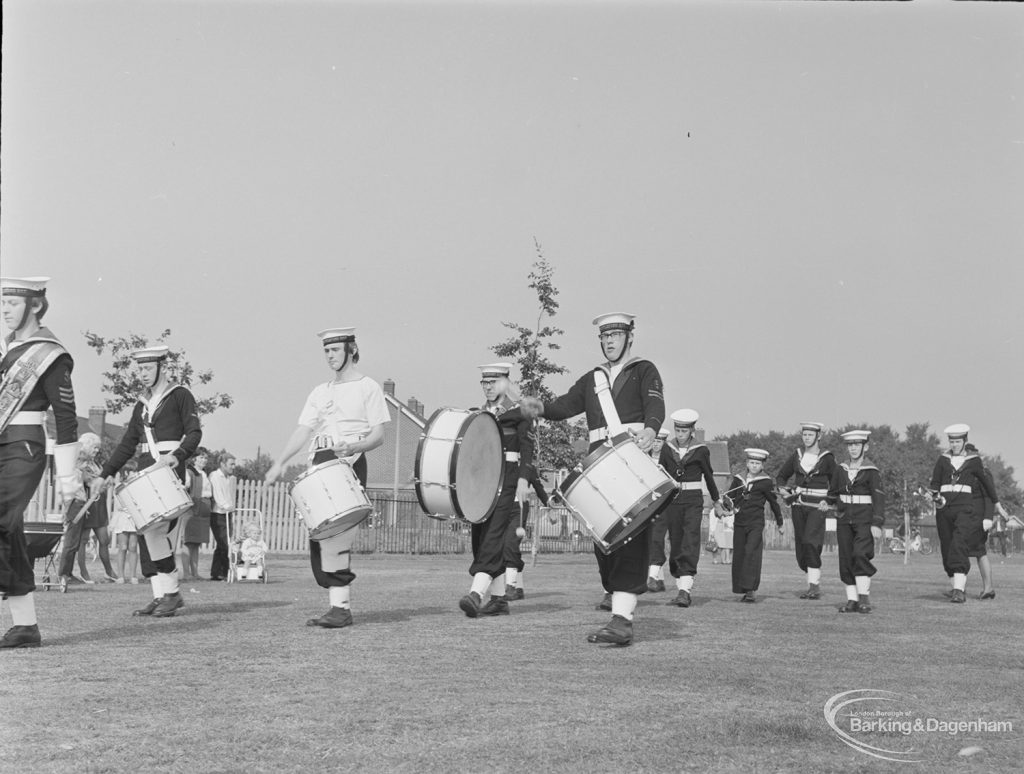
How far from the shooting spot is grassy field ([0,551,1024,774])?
4941 millimetres

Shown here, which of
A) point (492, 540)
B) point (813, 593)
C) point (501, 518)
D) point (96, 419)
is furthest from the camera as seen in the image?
point (96, 419)

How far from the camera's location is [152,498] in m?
9.80

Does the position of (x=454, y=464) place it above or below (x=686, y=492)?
above

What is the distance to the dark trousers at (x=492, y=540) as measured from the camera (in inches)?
426

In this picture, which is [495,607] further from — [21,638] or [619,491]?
[21,638]

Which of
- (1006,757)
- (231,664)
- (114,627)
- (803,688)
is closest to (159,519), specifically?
(114,627)

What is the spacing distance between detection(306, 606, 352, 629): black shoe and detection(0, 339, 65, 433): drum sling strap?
3.08 meters

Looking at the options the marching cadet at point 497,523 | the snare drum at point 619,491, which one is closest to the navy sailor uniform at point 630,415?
the snare drum at point 619,491

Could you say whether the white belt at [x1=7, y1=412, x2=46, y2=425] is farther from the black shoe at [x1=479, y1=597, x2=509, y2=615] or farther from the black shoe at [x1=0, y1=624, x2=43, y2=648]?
the black shoe at [x1=479, y1=597, x2=509, y2=615]

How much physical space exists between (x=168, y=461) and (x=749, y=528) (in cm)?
825

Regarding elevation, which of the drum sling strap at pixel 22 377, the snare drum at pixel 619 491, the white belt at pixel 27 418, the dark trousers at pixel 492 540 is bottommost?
the dark trousers at pixel 492 540

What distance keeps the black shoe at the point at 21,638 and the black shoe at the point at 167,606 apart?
222cm

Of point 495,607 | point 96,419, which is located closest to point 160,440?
point 495,607

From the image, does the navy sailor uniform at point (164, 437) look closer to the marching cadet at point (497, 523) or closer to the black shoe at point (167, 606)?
the black shoe at point (167, 606)
